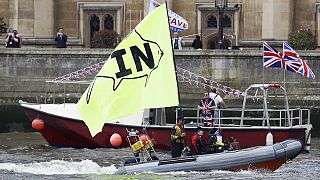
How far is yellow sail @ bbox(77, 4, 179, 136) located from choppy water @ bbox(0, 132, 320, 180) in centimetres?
201

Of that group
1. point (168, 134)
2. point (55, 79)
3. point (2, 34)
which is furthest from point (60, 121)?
point (2, 34)

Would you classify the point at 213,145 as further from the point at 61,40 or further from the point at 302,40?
the point at 61,40

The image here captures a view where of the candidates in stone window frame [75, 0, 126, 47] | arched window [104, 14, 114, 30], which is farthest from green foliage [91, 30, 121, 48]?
arched window [104, 14, 114, 30]

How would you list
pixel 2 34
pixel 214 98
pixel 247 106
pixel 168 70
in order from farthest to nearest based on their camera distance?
pixel 2 34, pixel 247 106, pixel 214 98, pixel 168 70

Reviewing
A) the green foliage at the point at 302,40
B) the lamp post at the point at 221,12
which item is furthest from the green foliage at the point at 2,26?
the green foliage at the point at 302,40

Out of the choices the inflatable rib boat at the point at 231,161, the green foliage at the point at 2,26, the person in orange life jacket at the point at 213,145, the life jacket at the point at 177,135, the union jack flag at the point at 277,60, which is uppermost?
the green foliage at the point at 2,26

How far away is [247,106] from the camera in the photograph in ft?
231

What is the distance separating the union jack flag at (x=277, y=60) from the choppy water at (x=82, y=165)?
2921mm

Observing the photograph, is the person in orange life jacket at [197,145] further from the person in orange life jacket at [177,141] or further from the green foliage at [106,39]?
the green foliage at [106,39]

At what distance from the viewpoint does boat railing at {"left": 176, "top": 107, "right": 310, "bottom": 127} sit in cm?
5953

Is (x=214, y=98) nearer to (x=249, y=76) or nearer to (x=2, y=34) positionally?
(x=249, y=76)

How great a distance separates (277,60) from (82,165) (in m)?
9.06

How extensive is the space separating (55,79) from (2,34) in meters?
8.13

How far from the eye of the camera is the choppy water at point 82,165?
172 feet
